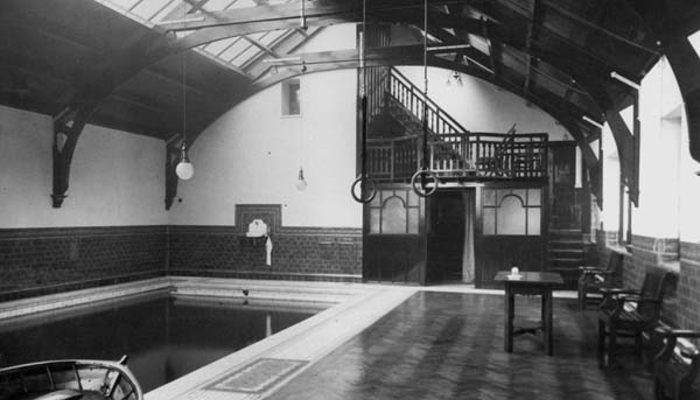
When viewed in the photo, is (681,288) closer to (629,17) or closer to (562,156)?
(629,17)

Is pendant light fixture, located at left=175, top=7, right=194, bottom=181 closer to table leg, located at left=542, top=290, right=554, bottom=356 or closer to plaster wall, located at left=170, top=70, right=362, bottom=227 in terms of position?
plaster wall, located at left=170, top=70, right=362, bottom=227

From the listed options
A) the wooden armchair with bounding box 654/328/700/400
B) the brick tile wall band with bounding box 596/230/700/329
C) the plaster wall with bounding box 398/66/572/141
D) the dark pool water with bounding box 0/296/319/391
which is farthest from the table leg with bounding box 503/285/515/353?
the plaster wall with bounding box 398/66/572/141

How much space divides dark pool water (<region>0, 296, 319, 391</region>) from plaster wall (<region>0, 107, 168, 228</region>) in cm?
215

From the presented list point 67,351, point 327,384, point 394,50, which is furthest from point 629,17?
point 67,351

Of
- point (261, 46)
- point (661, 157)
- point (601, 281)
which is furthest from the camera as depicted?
point (261, 46)

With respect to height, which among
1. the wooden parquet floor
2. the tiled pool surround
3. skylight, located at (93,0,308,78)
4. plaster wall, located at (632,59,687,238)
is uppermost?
skylight, located at (93,0,308,78)

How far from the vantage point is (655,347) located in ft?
20.5

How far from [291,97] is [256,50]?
1.48m

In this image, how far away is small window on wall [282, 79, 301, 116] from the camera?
14.2 meters

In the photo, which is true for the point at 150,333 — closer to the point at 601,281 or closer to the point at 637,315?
the point at 637,315

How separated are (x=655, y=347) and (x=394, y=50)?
832cm

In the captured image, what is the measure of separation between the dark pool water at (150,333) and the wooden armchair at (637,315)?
4749 millimetres

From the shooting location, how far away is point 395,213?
42.1ft

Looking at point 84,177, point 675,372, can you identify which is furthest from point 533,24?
point 84,177
